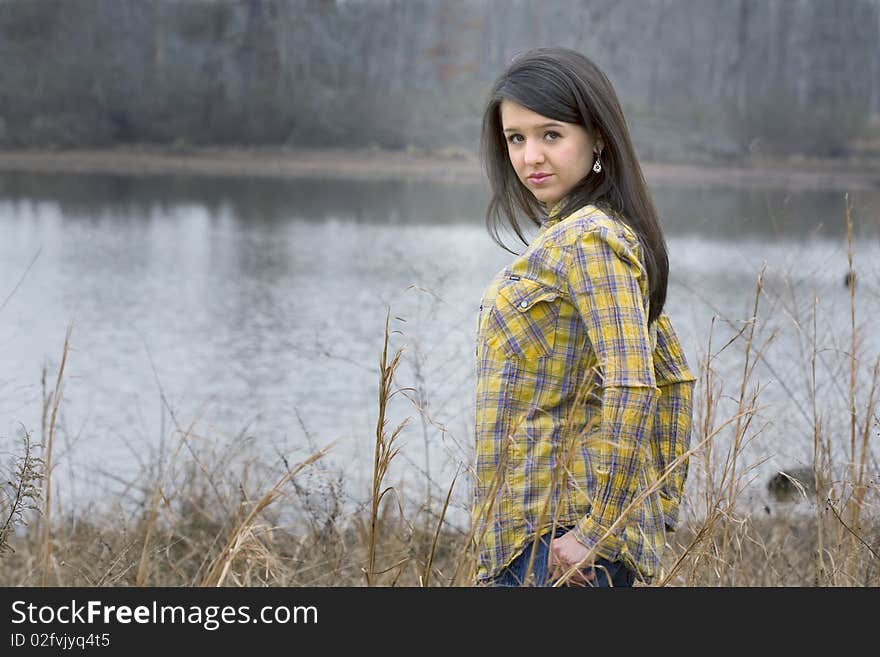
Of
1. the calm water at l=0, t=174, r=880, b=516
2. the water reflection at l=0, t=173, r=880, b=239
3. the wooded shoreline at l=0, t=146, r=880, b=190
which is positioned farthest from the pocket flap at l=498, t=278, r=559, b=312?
the wooded shoreline at l=0, t=146, r=880, b=190

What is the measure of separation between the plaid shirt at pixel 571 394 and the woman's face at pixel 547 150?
0.22ft

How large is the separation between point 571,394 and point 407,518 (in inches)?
43.7

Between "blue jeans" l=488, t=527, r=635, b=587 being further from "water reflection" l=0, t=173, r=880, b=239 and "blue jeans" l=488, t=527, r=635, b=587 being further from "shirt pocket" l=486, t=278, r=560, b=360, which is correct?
"water reflection" l=0, t=173, r=880, b=239

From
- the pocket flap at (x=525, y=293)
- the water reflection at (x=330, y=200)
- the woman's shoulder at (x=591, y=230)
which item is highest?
A: the woman's shoulder at (x=591, y=230)

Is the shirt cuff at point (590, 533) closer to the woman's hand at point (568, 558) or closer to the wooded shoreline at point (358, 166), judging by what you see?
the woman's hand at point (568, 558)

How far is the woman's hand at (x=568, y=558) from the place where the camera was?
1.33 metres

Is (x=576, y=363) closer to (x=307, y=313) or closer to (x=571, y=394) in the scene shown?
(x=571, y=394)

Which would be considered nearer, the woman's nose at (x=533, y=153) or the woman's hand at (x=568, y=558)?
the woman's hand at (x=568, y=558)

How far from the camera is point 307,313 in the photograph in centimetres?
1098

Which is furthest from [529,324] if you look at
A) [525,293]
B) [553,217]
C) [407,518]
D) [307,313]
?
[307,313]

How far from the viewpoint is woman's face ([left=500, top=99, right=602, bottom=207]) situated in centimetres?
146

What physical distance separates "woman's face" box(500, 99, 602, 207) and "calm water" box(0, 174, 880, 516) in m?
0.22

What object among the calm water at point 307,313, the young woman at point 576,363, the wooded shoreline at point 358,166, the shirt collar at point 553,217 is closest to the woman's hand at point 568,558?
the young woman at point 576,363
